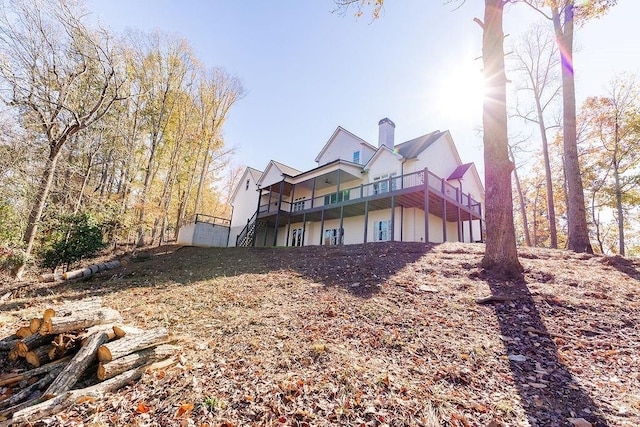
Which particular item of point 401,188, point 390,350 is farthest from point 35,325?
point 401,188

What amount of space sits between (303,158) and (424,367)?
28.5 metres

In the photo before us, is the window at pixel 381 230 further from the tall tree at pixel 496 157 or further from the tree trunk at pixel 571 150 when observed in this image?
the tall tree at pixel 496 157

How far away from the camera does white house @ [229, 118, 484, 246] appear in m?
14.5

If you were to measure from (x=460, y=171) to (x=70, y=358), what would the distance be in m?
19.7

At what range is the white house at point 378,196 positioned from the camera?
14.5 metres

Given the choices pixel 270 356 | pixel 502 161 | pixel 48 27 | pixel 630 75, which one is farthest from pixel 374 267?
pixel 630 75

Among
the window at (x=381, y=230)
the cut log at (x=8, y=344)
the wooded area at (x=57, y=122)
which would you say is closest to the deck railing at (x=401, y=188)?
the window at (x=381, y=230)

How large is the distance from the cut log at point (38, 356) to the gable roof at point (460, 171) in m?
19.1

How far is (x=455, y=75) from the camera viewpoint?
397 inches

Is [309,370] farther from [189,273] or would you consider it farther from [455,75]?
[455,75]

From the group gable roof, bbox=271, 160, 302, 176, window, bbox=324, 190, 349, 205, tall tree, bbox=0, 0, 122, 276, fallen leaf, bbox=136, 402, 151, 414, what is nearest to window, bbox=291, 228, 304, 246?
window, bbox=324, 190, 349, 205

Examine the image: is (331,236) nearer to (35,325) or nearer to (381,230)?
(381,230)

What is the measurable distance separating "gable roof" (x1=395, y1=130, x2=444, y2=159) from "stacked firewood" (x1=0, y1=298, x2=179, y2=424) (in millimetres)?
14618

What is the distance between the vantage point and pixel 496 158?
264 inches
